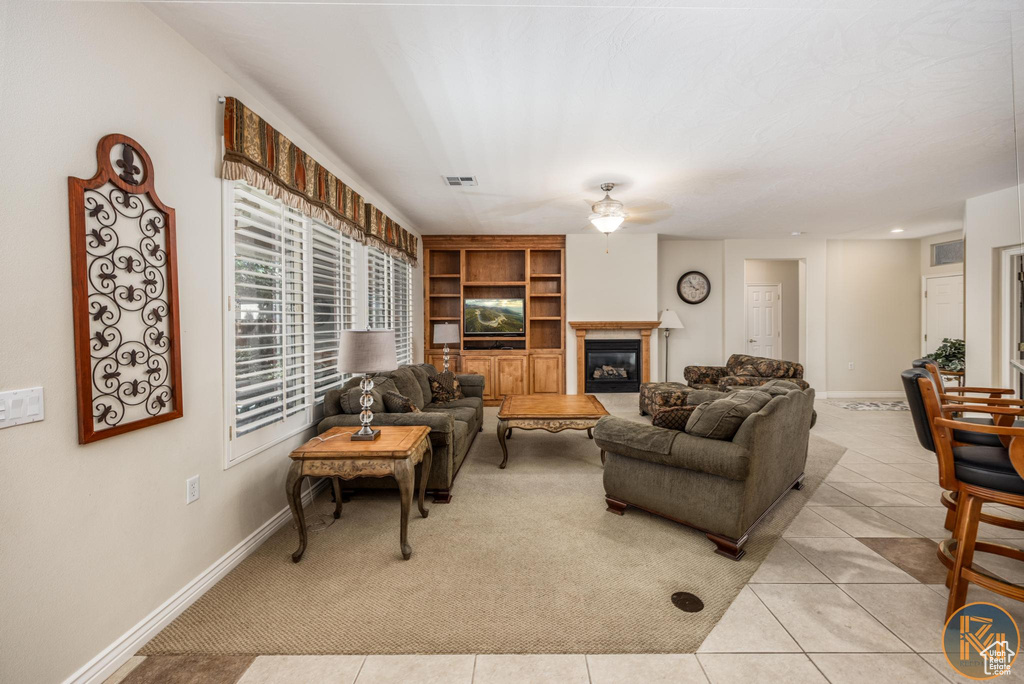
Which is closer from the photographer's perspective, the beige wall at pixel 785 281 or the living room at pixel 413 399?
the living room at pixel 413 399

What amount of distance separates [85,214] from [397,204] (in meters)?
3.52

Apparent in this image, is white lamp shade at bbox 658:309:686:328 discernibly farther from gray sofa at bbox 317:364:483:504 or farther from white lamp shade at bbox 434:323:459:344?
gray sofa at bbox 317:364:483:504

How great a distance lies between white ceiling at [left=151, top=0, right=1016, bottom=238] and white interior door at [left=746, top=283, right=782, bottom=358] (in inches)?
147

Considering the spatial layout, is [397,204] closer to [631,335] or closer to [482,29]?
[482,29]

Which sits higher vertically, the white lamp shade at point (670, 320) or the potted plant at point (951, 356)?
the white lamp shade at point (670, 320)

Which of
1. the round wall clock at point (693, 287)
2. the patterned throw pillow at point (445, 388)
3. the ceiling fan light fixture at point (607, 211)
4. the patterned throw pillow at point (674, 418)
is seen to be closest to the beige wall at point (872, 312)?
the round wall clock at point (693, 287)

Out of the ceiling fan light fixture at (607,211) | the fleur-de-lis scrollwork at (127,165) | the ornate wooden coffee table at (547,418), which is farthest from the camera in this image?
the ceiling fan light fixture at (607,211)

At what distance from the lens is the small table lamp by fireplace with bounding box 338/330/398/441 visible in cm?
241

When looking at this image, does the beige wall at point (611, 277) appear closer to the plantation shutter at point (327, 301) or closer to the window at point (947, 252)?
the plantation shutter at point (327, 301)

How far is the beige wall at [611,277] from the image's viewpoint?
6477 mm

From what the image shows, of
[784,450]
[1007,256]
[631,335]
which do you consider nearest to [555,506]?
[784,450]

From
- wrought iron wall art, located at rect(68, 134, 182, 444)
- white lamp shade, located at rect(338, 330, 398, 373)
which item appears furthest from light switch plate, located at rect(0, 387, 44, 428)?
white lamp shade, located at rect(338, 330, 398, 373)

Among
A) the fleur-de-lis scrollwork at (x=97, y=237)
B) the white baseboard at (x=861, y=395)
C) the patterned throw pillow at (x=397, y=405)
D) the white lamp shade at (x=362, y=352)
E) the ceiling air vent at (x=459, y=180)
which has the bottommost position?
the white baseboard at (x=861, y=395)

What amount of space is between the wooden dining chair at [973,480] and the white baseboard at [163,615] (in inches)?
133
